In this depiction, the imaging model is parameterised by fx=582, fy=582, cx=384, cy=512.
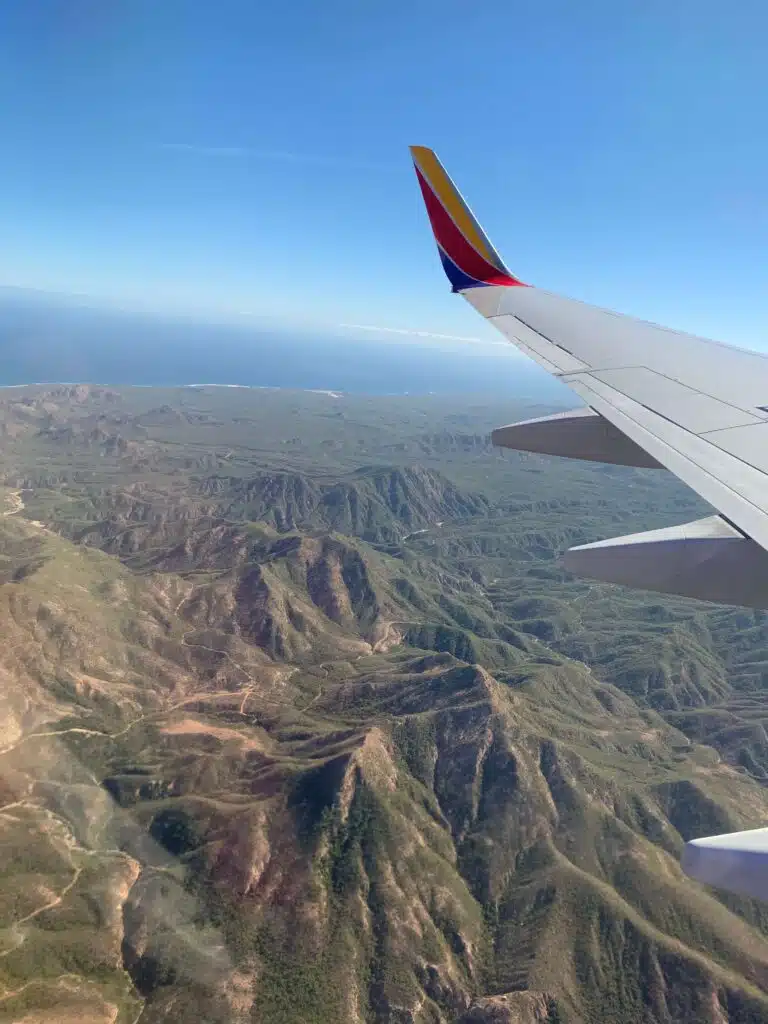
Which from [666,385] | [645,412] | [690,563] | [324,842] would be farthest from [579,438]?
[324,842]

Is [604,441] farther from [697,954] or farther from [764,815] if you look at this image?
[764,815]

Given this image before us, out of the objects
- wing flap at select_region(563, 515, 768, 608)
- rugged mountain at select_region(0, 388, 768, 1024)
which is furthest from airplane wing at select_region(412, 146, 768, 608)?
rugged mountain at select_region(0, 388, 768, 1024)

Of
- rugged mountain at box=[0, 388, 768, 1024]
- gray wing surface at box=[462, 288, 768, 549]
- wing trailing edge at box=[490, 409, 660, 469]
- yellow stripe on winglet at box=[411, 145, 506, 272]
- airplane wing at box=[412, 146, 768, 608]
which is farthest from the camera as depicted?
rugged mountain at box=[0, 388, 768, 1024]

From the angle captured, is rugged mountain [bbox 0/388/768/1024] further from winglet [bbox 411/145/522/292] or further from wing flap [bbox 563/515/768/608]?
wing flap [bbox 563/515/768/608]

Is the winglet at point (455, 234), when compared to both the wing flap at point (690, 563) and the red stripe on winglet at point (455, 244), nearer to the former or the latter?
the red stripe on winglet at point (455, 244)

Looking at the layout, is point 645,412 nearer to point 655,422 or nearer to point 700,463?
point 655,422

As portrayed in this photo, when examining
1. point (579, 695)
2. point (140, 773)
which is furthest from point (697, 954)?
point (140, 773)
